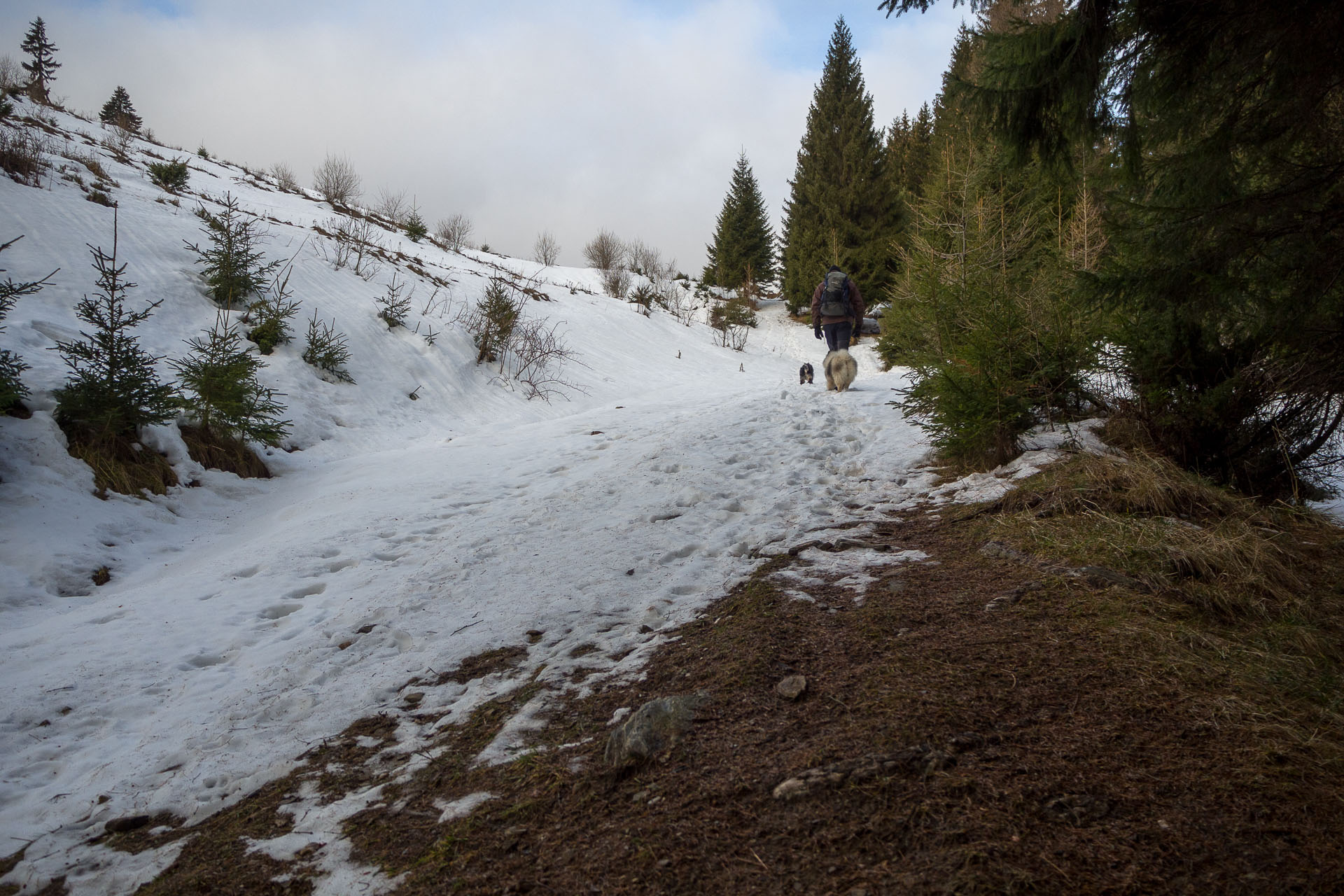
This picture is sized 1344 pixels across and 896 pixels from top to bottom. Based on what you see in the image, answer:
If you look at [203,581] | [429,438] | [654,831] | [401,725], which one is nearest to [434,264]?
[429,438]

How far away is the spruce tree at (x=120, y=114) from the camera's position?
22.2 metres

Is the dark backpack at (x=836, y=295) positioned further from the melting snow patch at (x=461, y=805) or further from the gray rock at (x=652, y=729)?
the melting snow patch at (x=461, y=805)

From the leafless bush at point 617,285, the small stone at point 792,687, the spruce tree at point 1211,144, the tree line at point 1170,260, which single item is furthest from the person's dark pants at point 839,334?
the leafless bush at point 617,285

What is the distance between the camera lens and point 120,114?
24.1m

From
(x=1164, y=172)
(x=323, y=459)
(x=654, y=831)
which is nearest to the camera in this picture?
(x=654, y=831)

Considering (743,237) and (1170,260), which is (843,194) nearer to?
(743,237)

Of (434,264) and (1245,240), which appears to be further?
(434,264)

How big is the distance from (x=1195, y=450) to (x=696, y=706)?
447cm

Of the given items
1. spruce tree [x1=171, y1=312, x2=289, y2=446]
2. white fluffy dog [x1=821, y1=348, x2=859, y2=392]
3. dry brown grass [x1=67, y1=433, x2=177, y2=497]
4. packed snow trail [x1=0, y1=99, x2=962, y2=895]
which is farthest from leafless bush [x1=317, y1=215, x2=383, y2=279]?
white fluffy dog [x1=821, y1=348, x2=859, y2=392]

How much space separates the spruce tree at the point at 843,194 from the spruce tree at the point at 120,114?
24.5m

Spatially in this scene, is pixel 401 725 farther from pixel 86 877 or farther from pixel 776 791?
pixel 776 791

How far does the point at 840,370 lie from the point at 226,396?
838cm

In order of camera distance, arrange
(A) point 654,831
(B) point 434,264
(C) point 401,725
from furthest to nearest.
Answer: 1. (B) point 434,264
2. (C) point 401,725
3. (A) point 654,831

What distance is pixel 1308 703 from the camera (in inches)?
83.1
